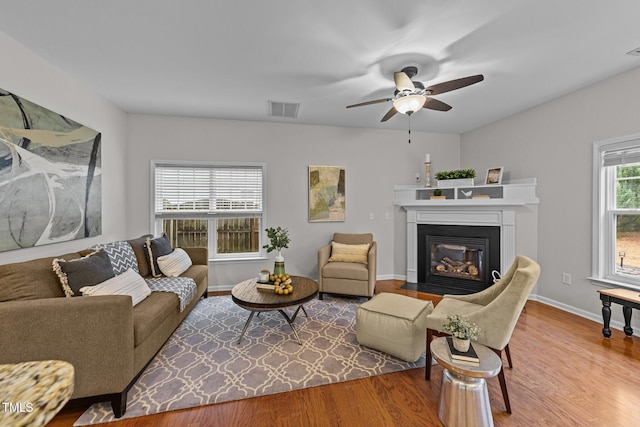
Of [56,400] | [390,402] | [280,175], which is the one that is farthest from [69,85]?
[390,402]

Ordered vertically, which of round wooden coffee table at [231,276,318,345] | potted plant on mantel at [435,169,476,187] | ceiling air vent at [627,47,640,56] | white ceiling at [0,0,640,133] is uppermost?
ceiling air vent at [627,47,640,56]

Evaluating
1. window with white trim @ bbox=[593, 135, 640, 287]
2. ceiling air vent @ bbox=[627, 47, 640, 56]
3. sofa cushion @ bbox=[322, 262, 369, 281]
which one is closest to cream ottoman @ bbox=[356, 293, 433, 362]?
sofa cushion @ bbox=[322, 262, 369, 281]

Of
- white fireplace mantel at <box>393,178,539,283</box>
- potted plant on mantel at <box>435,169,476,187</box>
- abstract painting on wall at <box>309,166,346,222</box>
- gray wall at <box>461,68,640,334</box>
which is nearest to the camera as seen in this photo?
gray wall at <box>461,68,640,334</box>

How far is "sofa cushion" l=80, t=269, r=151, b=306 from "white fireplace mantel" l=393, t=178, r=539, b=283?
3.77 m

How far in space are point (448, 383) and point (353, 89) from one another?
9.36 feet

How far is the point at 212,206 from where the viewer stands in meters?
4.07

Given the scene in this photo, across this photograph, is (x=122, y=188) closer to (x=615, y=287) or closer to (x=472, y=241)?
(x=472, y=241)

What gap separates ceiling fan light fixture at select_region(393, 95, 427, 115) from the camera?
90.9 inches

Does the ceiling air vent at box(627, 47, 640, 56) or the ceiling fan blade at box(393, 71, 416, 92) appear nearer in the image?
the ceiling fan blade at box(393, 71, 416, 92)

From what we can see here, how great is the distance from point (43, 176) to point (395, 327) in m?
3.30

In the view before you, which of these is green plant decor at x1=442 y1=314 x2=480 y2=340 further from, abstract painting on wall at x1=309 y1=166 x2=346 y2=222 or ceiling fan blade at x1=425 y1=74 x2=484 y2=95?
abstract painting on wall at x1=309 y1=166 x2=346 y2=222

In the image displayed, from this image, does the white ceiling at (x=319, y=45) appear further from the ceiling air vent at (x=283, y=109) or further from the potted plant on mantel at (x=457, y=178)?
the potted plant on mantel at (x=457, y=178)

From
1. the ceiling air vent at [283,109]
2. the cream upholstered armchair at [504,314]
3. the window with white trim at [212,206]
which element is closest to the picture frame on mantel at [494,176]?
the cream upholstered armchair at [504,314]

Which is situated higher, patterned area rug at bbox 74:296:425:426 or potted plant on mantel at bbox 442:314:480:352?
potted plant on mantel at bbox 442:314:480:352
